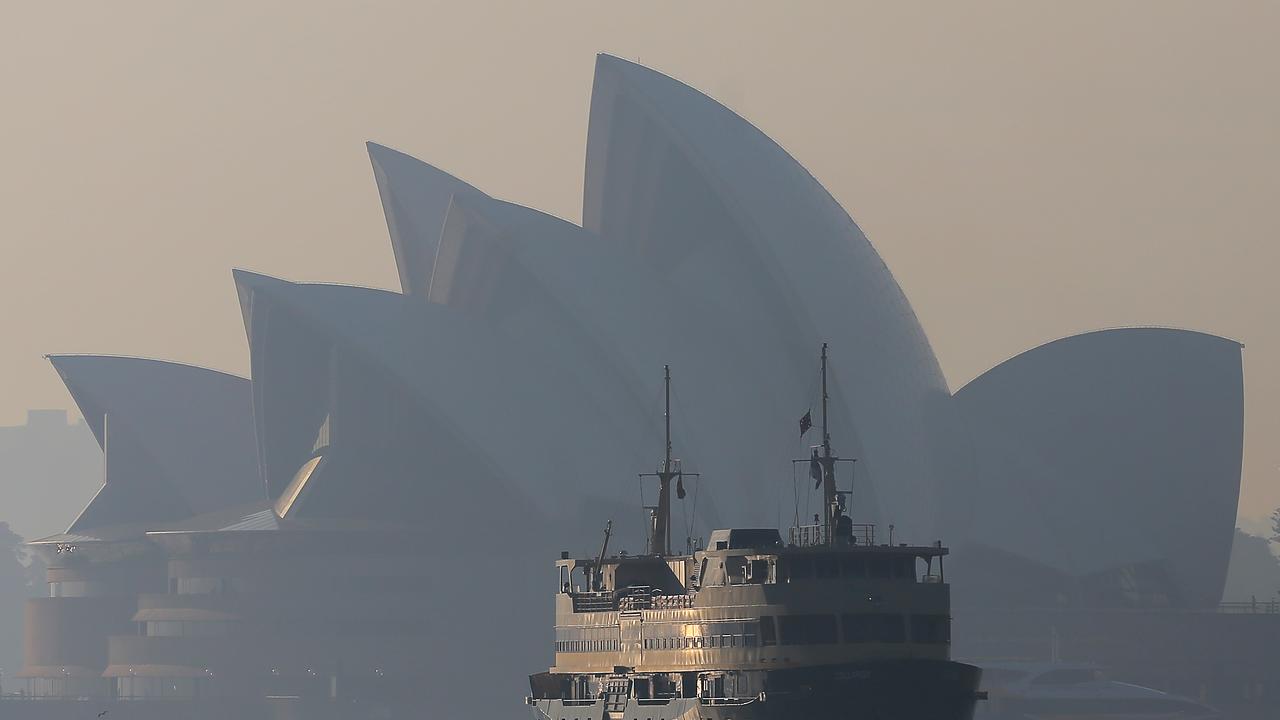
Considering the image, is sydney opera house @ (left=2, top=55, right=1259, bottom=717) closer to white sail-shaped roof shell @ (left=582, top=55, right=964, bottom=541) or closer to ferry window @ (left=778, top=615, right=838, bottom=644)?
white sail-shaped roof shell @ (left=582, top=55, right=964, bottom=541)

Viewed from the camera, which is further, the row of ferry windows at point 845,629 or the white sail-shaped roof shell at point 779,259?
the white sail-shaped roof shell at point 779,259

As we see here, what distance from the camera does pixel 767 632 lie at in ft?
204

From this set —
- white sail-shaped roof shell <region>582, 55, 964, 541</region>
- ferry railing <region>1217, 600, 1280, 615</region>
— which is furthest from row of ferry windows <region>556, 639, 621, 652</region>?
ferry railing <region>1217, 600, 1280, 615</region>

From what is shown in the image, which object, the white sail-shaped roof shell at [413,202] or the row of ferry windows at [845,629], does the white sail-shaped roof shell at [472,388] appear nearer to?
the white sail-shaped roof shell at [413,202]

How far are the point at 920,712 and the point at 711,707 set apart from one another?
434 cm

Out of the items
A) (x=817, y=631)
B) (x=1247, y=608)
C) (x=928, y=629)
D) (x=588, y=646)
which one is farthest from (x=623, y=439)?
(x=817, y=631)

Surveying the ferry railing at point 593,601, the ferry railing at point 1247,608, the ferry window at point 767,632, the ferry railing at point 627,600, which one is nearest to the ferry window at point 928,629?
the ferry window at point 767,632

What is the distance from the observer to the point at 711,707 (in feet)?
206

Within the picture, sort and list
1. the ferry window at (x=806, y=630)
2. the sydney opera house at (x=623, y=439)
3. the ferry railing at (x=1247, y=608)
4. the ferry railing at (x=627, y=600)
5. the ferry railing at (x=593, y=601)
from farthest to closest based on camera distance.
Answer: the ferry railing at (x=1247, y=608), the sydney opera house at (x=623, y=439), the ferry railing at (x=593, y=601), the ferry railing at (x=627, y=600), the ferry window at (x=806, y=630)

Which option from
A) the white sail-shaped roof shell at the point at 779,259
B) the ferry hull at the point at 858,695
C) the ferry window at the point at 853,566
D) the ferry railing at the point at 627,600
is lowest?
the ferry hull at the point at 858,695

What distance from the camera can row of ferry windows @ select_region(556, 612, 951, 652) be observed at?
61.8 m

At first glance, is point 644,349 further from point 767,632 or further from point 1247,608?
point 767,632

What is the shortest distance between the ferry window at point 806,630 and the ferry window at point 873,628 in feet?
1.29

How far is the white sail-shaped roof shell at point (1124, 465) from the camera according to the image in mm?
127312
